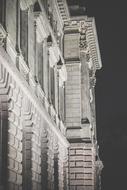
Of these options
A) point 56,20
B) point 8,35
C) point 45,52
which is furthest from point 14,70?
point 56,20

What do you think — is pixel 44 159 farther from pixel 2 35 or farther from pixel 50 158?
pixel 2 35

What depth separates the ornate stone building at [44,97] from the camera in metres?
19.2

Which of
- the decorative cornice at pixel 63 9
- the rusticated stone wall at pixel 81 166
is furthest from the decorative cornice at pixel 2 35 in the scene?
the rusticated stone wall at pixel 81 166

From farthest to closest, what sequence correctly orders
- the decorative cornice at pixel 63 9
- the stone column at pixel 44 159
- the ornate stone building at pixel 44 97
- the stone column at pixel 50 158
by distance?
the decorative cornice at pixel 63 9
the stone column at pixel 50 158
the stone column at pixel 44 159
the ornate stone building at pixel 44 97

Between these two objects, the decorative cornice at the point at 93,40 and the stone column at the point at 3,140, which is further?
the decorative cornice at the point at 93,40

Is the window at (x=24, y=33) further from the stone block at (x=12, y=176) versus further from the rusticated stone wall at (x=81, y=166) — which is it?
the rusticated stone wall at (x=81, y=166)

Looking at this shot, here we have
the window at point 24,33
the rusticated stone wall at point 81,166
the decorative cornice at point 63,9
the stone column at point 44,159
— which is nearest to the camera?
the window at point 24,33

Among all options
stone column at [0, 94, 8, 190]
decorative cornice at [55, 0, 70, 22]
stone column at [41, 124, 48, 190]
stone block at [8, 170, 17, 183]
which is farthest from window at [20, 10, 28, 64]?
decorative cornice at [55, 0, 70, 22]

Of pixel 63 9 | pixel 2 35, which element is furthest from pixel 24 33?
pixel 63 9

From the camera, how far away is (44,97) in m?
27.1

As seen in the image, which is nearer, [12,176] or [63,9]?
[12,176]

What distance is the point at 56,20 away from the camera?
36.0 meters

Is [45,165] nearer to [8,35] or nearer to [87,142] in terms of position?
[8,35]

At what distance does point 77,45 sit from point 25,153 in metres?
18.8
